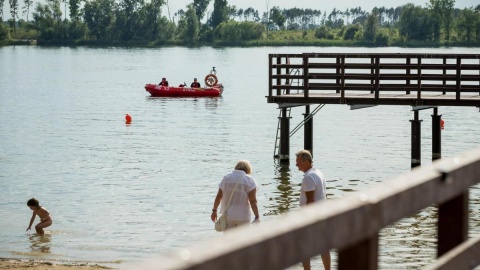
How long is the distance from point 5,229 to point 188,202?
5621 millimetres

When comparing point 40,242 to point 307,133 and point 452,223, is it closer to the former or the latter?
point 307,133

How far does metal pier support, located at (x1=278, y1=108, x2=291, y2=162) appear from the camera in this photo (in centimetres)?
2913

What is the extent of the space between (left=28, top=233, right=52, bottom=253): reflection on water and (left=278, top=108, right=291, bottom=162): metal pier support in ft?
32.4

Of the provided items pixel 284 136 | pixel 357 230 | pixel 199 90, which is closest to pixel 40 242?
pixel 284 136

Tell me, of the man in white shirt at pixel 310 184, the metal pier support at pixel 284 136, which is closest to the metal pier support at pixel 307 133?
the metal pier support at pixel 284 136

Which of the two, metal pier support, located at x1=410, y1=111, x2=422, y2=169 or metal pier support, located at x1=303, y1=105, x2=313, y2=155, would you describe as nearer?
metal pier support, located at x1=410, y1=111, x2=422, y2=169

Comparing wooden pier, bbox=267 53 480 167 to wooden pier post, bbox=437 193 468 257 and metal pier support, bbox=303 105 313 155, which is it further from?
wooden pier post, bbox=437 193 468 257

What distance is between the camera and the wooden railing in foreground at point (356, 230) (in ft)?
7.20

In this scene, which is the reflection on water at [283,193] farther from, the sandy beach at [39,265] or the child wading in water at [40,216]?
the sandy beach at [39,265]

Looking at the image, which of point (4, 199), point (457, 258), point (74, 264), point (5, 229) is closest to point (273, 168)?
point (4, 199)

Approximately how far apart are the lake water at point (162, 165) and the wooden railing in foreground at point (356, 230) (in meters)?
11.8

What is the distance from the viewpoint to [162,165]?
3488 centimetres

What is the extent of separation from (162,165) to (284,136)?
6494 millimetres

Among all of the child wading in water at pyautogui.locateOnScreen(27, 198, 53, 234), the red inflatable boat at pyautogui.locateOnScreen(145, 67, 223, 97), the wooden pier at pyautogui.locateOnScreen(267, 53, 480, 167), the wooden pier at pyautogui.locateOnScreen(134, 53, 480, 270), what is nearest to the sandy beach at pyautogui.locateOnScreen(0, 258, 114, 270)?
the child wading in water at pyautogui.locateOnScreen(27, 198, 53, 234)
